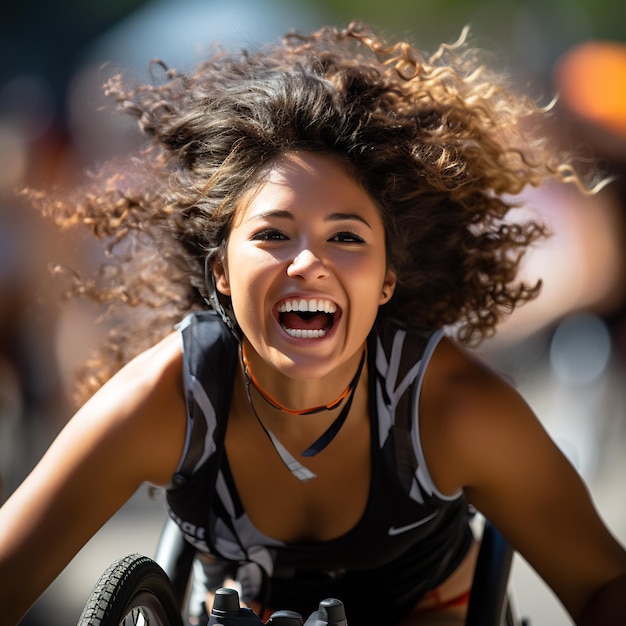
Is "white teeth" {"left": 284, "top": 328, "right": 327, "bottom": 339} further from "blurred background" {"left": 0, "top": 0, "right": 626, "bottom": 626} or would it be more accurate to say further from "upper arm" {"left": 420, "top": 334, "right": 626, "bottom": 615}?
"blurred background" {"left": 0, "top": 0, "right": 626, "bottom": 626}

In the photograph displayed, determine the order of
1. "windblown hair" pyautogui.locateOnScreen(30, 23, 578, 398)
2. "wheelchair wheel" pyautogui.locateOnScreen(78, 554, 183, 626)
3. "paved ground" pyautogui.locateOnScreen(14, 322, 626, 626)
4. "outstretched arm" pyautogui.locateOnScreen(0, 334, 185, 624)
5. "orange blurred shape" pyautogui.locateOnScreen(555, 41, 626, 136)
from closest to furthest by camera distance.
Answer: "wheelchair wheel" pyautogui.locateOnScreen(78, 554, 183, 626), "outstretched arm" pyautogui.locateOnScreen(0, 334, 185, 624), "windblown hair" pyautogui.locateOnScreen(30, 23, 578, 398), "paved ground" pyautogui.locateOnScreen(14, 322, 626, 626), "orange blurred shape" pyautogui.locateOnScreen(555, 41, 626, 136)

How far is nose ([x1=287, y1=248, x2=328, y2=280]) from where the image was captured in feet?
6.30

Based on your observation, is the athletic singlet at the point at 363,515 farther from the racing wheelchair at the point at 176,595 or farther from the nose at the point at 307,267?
the nose at the point at 307,267

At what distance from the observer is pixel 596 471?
4.91 m

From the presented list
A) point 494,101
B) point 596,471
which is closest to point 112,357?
point 494,101

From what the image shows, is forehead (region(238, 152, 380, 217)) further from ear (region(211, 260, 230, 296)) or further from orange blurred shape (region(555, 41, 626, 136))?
orange blurred shape (region(555, 41, 626, 136))

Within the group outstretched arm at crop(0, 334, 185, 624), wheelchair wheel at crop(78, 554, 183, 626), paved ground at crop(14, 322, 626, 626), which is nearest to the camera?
wheelchair wheel at crop(78, 554, 183, 626)

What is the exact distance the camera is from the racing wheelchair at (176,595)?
1.61m

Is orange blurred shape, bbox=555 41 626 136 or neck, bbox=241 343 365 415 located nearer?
neck, bbox=241 343 365 415

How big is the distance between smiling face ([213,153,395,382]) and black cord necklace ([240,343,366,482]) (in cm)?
10

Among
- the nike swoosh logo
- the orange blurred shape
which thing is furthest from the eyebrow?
the orange blurred shape

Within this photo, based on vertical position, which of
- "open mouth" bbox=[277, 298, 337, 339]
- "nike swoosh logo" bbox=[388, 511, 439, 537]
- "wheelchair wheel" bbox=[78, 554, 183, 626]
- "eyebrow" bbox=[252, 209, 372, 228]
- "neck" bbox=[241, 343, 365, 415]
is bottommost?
"wheelchair wheel" bbox=[78, 554, 183, 626]

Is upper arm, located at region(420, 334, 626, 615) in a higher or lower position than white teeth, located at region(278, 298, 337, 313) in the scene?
lower

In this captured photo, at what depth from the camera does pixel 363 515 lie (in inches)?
83.4
